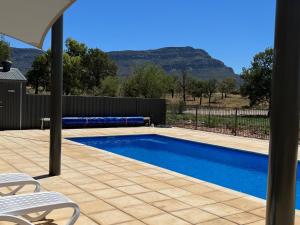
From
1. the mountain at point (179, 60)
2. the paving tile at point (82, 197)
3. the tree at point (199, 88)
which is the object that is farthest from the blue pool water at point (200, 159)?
the mountain at point (179, 60)

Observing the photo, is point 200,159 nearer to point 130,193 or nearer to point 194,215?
point 130,193

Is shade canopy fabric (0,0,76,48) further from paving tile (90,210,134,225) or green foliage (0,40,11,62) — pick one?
green foliage (0,40,11,62)

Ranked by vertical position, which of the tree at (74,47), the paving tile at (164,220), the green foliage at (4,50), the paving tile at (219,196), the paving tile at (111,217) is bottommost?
the paving tile at (219,196)

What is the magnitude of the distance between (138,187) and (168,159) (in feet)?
16.9

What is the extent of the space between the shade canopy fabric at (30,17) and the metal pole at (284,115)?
2.04 meters

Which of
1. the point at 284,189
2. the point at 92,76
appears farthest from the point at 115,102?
the point at 92,76

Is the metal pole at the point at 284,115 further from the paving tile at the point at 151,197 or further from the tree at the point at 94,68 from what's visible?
the tree at the point at 94,68

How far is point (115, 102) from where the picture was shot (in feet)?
53.8

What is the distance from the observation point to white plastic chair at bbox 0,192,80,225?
9.67 ft

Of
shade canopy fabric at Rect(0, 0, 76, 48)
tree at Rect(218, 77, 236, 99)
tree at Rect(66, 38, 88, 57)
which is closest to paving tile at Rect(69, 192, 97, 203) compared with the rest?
shade canopy fabric at Rect(0, 0, 76, 48)

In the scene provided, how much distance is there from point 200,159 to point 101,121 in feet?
20.0

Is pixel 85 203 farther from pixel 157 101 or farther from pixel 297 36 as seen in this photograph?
pixel 157 101

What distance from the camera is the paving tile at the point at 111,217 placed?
3979 mm

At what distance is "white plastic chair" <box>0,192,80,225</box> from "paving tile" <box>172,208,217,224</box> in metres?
1.35
